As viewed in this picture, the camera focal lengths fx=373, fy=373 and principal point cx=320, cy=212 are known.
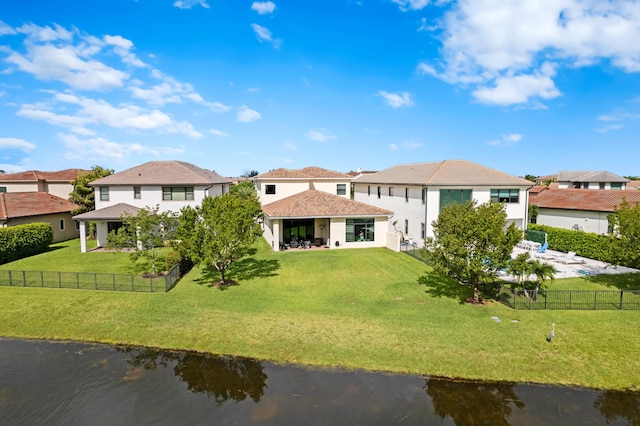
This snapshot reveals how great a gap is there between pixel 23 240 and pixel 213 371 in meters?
25.6

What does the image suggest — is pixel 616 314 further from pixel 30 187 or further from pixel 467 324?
pixel 30 187

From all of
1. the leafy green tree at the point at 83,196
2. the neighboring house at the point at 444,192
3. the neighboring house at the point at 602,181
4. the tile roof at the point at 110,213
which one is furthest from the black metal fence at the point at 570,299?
the neighboring house at the point at 602,181

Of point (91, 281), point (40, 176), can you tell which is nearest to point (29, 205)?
point (40, 176)

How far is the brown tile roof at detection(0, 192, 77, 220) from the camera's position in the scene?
31950 mm

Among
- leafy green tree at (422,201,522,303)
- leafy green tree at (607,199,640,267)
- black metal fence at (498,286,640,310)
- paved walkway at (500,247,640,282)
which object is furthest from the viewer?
paved walkway at (500,247,640,282)

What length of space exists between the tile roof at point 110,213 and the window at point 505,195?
3113 centimetres

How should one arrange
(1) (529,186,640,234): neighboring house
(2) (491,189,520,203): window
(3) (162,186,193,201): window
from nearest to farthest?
(1) (529,186,640,234): neighboring house
(2) (491,189,520,203): window
(3) (162,186,193,201): window

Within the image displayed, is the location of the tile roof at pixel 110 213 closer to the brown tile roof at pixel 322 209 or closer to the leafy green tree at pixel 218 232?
the leafy green tree at pixel 218 232

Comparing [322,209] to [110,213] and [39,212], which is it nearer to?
[110,213]

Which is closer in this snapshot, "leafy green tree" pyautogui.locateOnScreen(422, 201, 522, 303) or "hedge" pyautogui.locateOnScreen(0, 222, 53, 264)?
"leafy green tree" pyautogui.locateOnScreen(422, 201, 522, 303)

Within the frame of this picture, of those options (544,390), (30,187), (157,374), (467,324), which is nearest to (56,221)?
(30,187)

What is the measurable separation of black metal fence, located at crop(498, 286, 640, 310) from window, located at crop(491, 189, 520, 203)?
1406cm

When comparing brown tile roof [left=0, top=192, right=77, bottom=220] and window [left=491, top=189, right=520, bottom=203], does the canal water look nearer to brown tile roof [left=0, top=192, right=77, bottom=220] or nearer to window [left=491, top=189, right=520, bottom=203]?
window [left=491, top=189, right=520, bottom=203]

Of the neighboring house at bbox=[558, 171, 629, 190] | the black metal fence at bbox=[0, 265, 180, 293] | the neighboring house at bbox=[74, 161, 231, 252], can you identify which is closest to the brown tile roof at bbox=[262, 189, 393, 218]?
the neighboring house at bbox=[74, 161, 231, 252]
